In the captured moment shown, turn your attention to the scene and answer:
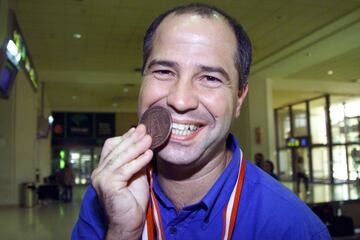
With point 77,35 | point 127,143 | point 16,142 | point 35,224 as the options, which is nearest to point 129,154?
point 127,143

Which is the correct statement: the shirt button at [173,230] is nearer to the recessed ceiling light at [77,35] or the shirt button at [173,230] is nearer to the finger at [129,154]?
the finger at [129,154]

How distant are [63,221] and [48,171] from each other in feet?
48.4

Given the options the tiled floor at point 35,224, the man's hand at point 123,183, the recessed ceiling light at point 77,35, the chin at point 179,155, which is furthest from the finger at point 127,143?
the recessed ceiling light at point 77,35

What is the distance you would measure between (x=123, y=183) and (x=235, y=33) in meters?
0.72

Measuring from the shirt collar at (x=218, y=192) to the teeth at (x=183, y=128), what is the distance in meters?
0.23

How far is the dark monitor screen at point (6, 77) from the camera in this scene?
15.4 ft

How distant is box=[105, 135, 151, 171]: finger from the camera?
120cm

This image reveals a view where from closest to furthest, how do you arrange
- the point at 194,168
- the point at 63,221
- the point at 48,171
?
the point at 194,168, the point at 63,221, the point at 48,171

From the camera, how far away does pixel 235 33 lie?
58.6 inches

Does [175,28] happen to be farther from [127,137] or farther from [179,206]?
[179,206]

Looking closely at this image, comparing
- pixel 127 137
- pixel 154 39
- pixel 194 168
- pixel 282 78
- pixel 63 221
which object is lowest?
pixel 63 221

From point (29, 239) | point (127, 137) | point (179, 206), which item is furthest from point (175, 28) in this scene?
point (29, 239)

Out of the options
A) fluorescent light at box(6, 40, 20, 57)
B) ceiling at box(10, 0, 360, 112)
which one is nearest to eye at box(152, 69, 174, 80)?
fluorescent light at box(6, 40, 20, 57)

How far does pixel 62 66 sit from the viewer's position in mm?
14195
